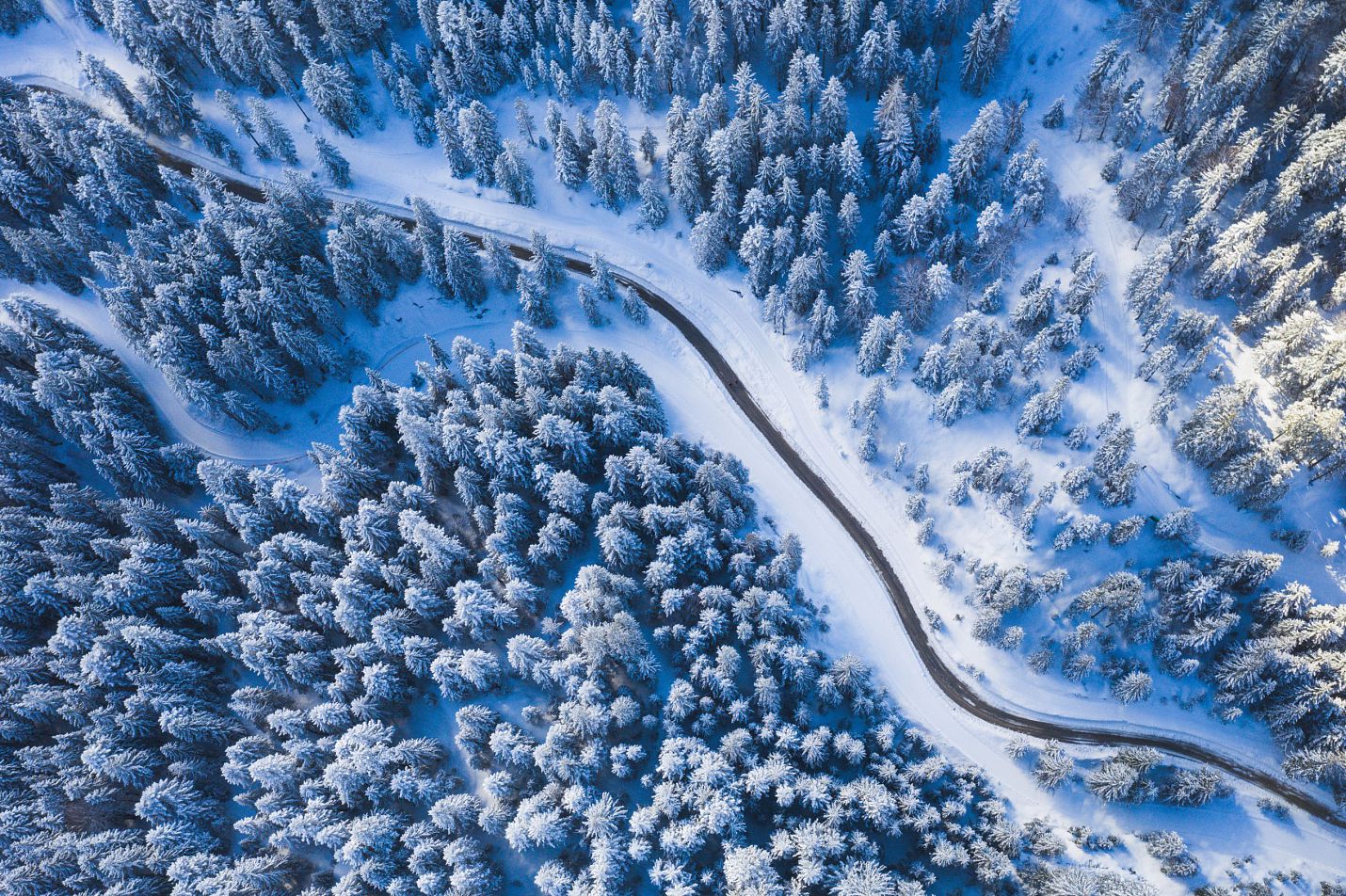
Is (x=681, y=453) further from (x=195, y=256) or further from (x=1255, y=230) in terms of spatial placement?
(x=195, y=256)

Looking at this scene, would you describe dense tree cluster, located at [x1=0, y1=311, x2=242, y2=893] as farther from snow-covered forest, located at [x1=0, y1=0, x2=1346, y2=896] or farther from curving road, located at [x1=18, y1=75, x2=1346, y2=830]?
curving road, located at [x1=18, y1=75, x2=1346, y2=830]

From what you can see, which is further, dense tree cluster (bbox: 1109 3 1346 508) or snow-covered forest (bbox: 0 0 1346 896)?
dense tree cluster (bbox: 1109 3 1346 508)

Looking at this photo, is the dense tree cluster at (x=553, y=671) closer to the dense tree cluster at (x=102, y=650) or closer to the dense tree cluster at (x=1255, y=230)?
the dense tree cluster at (x=102, y=650)

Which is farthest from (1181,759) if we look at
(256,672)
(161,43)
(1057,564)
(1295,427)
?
(161,43)

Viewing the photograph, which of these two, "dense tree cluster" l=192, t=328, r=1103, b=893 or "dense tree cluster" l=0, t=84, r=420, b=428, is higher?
A: "dense tree cluster" l=0, t=84, r=420, b=428

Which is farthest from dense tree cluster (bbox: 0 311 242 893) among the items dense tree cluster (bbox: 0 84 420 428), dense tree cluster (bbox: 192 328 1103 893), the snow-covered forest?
dense tree cluster (bbox: 0 84 420 428)

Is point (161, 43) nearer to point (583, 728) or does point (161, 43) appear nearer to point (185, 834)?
point (185, 834)

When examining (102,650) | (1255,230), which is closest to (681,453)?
(102,650)
